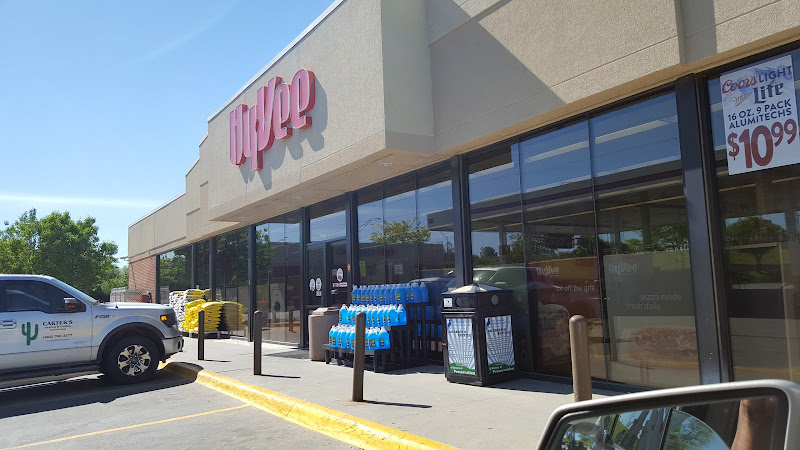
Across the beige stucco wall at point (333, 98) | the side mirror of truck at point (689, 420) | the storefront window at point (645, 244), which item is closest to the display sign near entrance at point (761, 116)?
the storefront window at point (645, 244)

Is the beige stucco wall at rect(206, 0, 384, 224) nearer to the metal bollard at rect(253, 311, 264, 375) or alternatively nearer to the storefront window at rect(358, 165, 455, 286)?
the storefront window at rect(358, 165, 455, 286)

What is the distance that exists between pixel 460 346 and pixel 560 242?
211 cm

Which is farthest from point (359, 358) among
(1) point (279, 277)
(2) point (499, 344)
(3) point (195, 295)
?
(3) point (195, 295)

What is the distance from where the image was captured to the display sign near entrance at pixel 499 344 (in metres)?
8.50

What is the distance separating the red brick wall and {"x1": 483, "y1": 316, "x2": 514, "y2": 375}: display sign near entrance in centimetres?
2446

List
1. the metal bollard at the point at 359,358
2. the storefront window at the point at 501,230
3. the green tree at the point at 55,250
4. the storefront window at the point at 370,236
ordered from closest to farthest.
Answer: the metal bollard at the point at 359,358 → the storefront window at the point at 501,230 → the storefront window at the point at 370,236 → the green tree at the point at 55,250

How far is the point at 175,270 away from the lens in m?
27.1

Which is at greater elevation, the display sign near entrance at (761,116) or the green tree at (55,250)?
the green tree at (55,250)

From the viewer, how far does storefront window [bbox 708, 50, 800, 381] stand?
598 centimetres

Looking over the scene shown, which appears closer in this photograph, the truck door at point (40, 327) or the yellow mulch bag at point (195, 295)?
the truck door at point (40, 327)

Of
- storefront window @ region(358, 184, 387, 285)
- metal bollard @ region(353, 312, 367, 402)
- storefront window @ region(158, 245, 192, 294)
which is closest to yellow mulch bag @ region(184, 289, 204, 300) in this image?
storefront window @ region(158, 245, 192, 294)

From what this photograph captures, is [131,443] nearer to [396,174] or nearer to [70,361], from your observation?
[70,361]

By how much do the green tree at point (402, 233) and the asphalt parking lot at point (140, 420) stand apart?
174 inches

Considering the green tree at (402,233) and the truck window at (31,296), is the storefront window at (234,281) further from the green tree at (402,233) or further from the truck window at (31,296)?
the truck window at (31,296)
